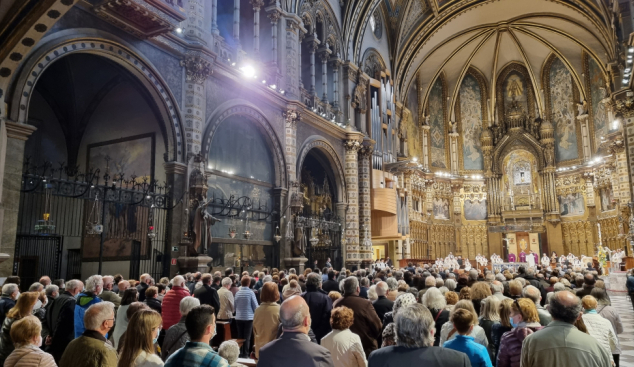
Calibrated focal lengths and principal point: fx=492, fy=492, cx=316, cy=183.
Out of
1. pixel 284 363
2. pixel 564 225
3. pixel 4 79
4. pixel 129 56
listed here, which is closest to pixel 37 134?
pixel 129 56

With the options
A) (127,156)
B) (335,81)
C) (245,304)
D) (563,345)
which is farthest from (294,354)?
(335,81)

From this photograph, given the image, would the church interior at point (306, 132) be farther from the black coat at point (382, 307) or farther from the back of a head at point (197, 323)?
the back of a head at point (197, 323)

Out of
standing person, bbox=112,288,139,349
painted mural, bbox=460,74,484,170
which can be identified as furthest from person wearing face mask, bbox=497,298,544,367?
painted mural, bbox=460,74,484,170

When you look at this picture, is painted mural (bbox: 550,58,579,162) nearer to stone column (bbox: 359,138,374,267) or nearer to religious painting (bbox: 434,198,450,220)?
religious painting (bbox: 434,198,450,220)

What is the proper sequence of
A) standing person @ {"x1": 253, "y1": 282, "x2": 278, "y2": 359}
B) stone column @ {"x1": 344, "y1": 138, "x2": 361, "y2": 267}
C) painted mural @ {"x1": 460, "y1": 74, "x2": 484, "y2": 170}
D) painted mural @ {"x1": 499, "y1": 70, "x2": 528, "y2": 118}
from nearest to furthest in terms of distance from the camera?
standing person @ {"x1": 253, "y1": 282, "x2": 278, "y2": 359}, stone column @ {"x1": 344, "y1": 138, "x2": 361, "y2": 267}, painted mural @ {"x1": 499, "y1": 70, "x2": 528, "y2": 118}, painted mural @ {"x1": 460, "y1": 74, "x2": 484, "y2": 170}

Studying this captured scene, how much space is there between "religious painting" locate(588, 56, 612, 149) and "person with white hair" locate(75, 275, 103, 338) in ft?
104

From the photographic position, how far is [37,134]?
15.2 m

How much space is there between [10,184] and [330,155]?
1378 centimetres

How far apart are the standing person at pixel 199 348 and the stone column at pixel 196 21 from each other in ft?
39.0

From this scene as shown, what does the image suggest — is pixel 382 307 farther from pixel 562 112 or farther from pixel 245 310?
pixel 562 112

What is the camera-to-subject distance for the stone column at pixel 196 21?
13781mm

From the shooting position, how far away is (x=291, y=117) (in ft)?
59.1

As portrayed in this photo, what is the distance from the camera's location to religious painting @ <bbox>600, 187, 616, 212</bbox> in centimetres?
2906

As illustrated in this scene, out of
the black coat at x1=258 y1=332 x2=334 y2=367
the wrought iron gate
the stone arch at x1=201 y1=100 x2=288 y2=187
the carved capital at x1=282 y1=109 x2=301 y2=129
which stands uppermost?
→ the carved capital at x1=282 y1=109 x2=301 y2=129
